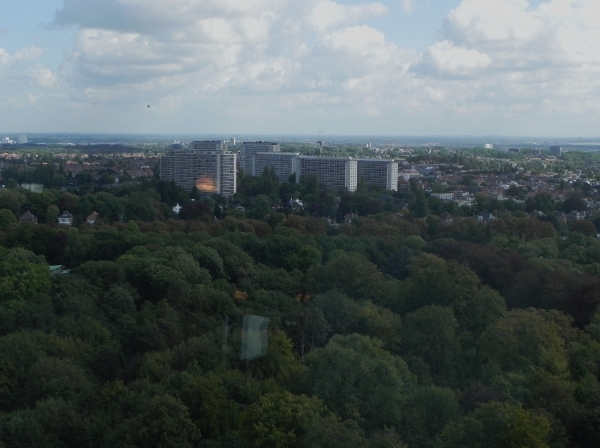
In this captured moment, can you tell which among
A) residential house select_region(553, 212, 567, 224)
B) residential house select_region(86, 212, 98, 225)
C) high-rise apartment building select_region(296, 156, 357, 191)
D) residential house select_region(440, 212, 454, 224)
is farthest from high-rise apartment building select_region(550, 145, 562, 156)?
residential house select_region(86, 212, 98, 225)

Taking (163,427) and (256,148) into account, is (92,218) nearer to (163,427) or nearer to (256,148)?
(163,427)

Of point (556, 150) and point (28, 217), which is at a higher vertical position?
point (556, 150)

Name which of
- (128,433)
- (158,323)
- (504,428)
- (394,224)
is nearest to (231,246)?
(158,323)

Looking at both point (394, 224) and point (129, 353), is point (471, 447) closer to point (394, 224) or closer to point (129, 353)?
point (129, 353)

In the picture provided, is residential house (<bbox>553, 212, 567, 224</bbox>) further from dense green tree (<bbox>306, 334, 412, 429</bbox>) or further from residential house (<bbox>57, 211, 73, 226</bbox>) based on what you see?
dense green tree (<bbox>306, 334, 412, 429</bbox>)

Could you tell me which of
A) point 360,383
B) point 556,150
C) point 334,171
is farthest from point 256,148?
point 360,383

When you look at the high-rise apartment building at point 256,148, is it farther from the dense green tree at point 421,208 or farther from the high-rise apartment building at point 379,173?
the dense green tree at point 421,208
